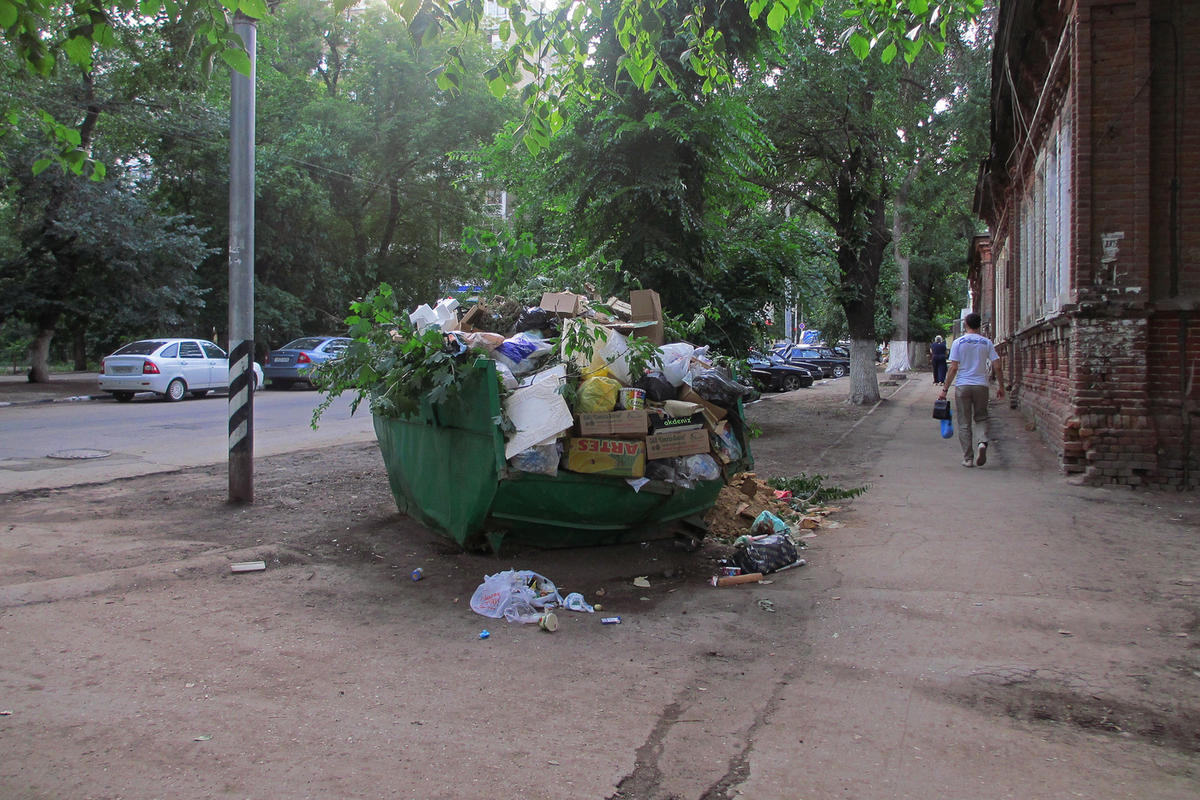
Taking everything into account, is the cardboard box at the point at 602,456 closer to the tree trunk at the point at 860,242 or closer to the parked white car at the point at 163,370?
the tree trunk at the point at 860,242

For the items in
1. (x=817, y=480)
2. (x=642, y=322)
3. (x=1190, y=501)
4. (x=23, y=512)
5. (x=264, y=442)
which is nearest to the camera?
(x=642, y=322)

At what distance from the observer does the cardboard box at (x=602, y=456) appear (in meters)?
5.27

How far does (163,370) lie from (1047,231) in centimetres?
1781

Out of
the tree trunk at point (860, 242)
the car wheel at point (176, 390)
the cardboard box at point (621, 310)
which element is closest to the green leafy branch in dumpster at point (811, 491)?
the cardboard box at point (621, 310)

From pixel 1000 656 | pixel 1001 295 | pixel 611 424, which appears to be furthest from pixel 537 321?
pixel 1001 295

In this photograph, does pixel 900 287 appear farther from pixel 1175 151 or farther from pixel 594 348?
pixel 594 348

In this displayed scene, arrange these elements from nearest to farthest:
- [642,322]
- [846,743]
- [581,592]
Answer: [846,743], [581,592], [642,322]

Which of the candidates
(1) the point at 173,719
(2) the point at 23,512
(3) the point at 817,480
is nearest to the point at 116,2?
(1) the point at 173,719

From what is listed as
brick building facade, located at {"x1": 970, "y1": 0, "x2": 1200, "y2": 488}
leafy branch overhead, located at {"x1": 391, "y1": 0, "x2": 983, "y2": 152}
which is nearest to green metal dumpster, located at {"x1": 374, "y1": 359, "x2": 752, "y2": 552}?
leafy branch overhead, located at {"x1": 391, "y1": 0, "x2": 983, "y2": 152}

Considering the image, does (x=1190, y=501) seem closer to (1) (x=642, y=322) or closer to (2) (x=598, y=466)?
(1) (x=642, y=322)

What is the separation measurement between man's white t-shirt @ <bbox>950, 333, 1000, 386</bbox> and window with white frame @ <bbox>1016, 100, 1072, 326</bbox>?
959 mm

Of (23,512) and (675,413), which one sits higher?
(675,413)

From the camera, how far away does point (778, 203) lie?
65.6 feet

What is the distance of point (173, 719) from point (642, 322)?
13.3ft
